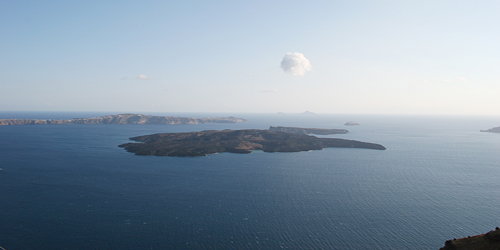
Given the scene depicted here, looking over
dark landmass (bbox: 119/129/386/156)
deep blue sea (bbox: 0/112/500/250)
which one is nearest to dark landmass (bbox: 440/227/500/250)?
deep blue sea (bbox: 0/112/500/250)

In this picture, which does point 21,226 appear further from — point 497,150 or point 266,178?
point 497,150

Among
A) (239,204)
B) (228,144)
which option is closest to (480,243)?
(239,204)

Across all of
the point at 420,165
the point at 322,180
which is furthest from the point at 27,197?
the point at 420,165

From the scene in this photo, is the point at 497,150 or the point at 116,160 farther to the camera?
the point at 497,150

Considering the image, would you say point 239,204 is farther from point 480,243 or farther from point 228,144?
point 228,144

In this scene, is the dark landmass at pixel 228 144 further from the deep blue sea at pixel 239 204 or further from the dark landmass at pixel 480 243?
the dark landmass at pixel 480 243

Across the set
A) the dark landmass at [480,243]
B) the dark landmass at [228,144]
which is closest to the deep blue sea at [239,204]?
the dark landmass at [480,243]
